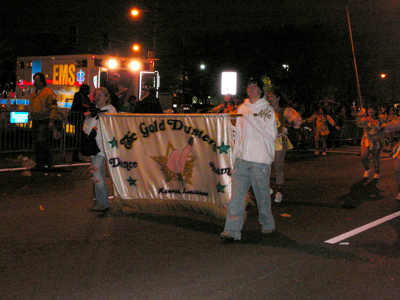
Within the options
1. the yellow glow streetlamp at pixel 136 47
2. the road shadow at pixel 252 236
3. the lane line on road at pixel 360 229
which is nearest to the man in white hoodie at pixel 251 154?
the road shadow at pixel 252 236

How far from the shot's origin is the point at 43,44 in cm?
4397

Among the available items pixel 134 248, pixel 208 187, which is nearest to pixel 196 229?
pixel 208 187

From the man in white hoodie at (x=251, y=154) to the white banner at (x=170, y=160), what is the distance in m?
0.60

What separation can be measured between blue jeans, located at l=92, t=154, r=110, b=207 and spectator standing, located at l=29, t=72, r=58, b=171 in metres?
4.32

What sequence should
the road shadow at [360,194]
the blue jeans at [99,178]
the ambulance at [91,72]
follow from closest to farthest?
the blue jeans at [99,178] < the road shadow at [360,194] < the ambulance at [91,72]

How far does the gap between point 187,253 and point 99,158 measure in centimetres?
257

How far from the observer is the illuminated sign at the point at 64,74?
778 inches

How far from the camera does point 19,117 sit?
48.3ft

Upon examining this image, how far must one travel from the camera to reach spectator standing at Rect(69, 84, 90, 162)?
1316cm

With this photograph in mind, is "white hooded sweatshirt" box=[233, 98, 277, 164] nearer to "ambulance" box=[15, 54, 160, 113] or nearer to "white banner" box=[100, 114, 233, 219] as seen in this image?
"white banner" box=[100, 114, 233, 219]

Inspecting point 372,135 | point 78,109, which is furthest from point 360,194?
point 78,109

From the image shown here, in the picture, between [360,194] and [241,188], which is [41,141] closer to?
[241,188]

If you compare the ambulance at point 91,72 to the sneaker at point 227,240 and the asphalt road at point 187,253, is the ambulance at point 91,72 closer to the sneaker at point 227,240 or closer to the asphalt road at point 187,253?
the asphalt road at point 187,253

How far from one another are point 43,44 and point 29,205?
39.0 metres
